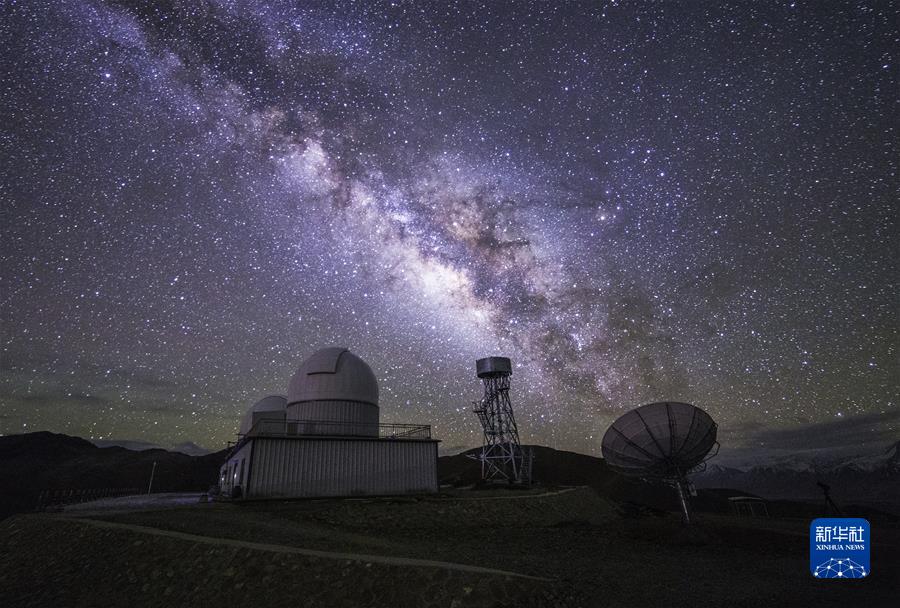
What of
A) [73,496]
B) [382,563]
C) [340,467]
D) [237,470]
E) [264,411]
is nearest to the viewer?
[382,563]

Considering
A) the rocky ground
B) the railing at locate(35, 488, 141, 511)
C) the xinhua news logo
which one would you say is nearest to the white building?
the rocky ground

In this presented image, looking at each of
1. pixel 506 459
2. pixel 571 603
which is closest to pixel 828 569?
pixel 571 603

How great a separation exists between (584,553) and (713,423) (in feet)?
34.4

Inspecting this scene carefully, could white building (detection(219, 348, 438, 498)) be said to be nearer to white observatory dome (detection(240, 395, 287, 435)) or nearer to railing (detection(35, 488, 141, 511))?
white observatory dome (detection(240, 395, 287, 435))

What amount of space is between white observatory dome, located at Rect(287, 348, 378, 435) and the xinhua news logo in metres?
21.9

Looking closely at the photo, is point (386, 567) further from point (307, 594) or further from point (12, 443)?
point (12, 443)

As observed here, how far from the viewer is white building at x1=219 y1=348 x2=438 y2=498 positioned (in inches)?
902

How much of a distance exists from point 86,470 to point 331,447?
88.7 meters

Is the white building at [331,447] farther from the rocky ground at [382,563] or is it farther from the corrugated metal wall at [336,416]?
the rocky ground at [382,563]

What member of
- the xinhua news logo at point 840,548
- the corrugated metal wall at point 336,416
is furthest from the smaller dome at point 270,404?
the xinhua news logo at point 840,548

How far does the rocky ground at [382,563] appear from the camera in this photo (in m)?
9.53

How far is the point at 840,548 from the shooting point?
14852 mm

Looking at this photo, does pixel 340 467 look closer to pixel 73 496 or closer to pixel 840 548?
pixel 840 548

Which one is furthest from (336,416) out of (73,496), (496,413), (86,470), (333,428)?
(86,470)
